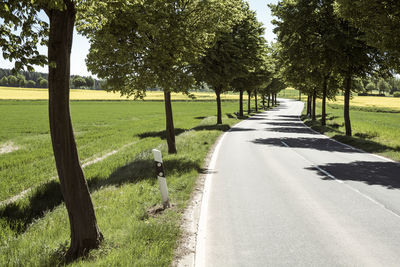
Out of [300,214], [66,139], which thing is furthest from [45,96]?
[300,214]

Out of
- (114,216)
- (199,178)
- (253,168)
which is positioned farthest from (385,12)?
(114,216)

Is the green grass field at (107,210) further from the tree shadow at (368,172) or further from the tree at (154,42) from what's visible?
the tree shadow at (368,172)

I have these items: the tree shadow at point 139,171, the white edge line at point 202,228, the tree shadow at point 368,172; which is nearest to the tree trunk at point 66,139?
the white edge line at point 202,228

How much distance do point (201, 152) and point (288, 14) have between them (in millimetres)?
12388

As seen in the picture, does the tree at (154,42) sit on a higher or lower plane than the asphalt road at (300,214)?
higher

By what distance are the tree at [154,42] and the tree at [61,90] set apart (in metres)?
5.54

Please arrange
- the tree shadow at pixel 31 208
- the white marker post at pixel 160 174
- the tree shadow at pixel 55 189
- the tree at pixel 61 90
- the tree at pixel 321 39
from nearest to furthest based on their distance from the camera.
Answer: the tree at pixel 61 90 → the white marker post at pixel 160 174 → the tree shadow at pixel 31 208 → the tree shadow at pixel 55 189 → the tree at pixel 321 39

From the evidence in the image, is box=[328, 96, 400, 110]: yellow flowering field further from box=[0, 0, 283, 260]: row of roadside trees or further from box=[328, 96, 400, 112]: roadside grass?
box=[0, 0, 283, 260]: row of roadside trees

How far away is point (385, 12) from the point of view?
12.5 m

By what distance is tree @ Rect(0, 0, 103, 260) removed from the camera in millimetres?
4016

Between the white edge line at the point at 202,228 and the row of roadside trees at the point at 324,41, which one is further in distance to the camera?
the row of roadside trees at the point at 324,41

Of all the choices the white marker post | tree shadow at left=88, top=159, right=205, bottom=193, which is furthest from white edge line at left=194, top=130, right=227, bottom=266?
tree shadow at left=88, top=159, right=205, bottom=193

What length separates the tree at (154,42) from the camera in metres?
10.2

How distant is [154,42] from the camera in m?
11.1
